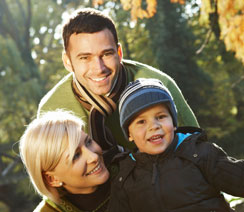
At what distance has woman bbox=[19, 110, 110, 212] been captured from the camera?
96.8 inches

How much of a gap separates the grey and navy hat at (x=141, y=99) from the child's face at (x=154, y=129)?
1.4 inches

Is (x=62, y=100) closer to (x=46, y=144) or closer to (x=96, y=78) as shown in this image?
(x=96, y=78)

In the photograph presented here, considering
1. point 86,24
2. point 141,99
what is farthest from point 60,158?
point 86,24

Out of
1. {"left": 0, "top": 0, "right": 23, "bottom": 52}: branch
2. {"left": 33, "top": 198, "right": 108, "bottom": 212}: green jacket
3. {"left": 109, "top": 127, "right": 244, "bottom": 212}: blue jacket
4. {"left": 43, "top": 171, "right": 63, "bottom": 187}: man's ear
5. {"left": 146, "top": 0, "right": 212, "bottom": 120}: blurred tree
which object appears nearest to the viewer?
{"left": 109, "top": 127, "right": 244, "bottom": 212}: blue jacket

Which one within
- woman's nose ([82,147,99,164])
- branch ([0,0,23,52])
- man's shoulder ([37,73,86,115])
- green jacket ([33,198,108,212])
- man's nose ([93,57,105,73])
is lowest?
green jacket ([33,198,108,212])

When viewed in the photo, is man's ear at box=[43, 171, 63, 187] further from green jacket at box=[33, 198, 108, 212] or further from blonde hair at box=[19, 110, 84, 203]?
green jacket at box=[33, 198, 108, 212]

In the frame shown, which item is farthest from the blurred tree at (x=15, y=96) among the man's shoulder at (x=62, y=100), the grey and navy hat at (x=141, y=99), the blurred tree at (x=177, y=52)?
the grey and navy hat at (x=141, y=99)

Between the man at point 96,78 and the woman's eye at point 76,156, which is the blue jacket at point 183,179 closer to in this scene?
the woman's eye at point 76,156

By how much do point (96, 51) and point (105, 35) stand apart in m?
0.15

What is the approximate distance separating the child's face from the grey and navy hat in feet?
0.12

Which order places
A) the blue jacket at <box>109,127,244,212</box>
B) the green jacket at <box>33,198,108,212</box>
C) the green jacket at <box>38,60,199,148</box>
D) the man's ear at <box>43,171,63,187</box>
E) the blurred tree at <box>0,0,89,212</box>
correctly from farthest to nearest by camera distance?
the blurred tree at <box>0,0,89,212</box>
the green jacket at <box>38,60,199,148</box>
the green jacket at <box>33,198,108,212</box>
the man's ear at <box>43,171,63,187</box>
the blue jacket at <box>109,127,244,212</box>

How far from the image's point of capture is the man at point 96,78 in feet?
9.56

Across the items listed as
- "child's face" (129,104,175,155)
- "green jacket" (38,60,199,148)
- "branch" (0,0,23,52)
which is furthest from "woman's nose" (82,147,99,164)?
"branch" (0,0,23,52)

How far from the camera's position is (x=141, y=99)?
85.7 inches
